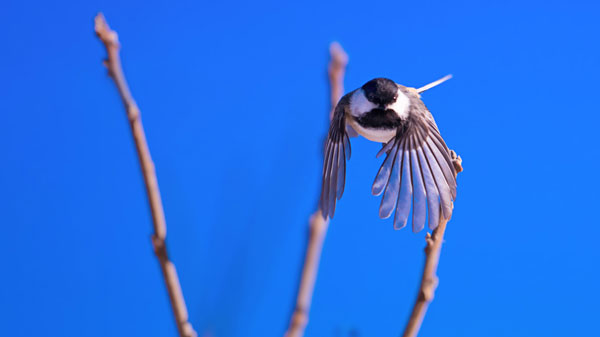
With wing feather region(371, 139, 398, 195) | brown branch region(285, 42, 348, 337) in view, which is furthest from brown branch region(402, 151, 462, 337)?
wing feather region(371, 139, 398, 195)

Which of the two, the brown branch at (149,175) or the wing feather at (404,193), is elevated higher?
the wing feather at (404,193)

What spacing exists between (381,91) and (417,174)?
13cm

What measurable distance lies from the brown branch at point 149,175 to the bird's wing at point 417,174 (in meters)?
0.32

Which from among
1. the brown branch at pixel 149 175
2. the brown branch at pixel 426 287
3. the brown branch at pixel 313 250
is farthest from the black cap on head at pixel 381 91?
the brown branch at pixel 149 175

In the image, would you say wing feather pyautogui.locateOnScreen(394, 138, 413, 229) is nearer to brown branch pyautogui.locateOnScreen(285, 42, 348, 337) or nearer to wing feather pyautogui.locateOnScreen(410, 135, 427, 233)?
wing feather pyautogui.locateOnScreen(410, 135, 427, 233)

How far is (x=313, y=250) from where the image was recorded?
58 cm

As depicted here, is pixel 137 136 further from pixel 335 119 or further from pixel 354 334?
pixel 335 119

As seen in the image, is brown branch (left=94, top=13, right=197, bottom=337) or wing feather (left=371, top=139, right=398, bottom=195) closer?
brown branch (left=94, top=13, right=197, bottom=337)

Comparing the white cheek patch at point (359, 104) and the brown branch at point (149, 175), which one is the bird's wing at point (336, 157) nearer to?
the white cheek patch at point (359, 104)

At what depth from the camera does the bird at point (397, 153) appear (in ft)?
2.41

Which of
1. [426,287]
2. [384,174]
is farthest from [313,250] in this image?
[384,174]

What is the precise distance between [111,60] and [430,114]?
22.3 inches

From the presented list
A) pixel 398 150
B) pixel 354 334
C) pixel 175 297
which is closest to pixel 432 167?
pixel 398 150

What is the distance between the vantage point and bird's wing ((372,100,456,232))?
0.72m
